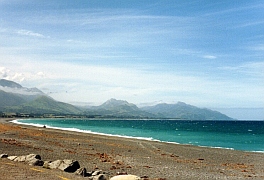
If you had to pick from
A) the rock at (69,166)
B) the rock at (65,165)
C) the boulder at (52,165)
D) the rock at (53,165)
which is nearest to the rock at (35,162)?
the rock at (65,165)

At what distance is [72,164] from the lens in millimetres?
22688

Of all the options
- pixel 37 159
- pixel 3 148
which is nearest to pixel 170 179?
pixel 37 159

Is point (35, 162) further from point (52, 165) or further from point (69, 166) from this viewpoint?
point (69, 166)

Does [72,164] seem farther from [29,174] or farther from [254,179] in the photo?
[254,179]

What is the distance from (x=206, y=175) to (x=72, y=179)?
12.6 m

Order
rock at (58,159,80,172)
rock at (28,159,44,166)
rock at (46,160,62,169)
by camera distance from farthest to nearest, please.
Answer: rock at (28,159,44,166)
rock at (46,160,62,169)
rock at (58,159,80,172)

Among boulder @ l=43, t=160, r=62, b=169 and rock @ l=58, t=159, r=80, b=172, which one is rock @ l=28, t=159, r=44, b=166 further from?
rock @ l=58, t=159, r=80, b=172

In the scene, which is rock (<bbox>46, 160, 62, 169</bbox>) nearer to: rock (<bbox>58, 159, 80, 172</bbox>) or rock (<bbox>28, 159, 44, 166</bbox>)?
rock (<bbox>58, 159, 80, 172</bbox>)

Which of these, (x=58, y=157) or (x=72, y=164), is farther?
(x=58, y=157)

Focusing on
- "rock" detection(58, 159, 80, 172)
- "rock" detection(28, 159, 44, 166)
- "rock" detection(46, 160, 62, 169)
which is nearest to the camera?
"rock" detection(58, 159, 80, 172)

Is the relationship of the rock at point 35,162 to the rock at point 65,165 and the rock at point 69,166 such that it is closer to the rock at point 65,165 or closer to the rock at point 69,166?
the rock at point 65,165

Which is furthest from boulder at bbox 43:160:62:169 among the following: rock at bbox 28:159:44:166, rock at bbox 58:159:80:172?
rock at bbox 28:159:44:166

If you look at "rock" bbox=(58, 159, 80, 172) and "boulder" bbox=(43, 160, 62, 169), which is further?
"boulder" bbox=(43, 160, 62, 169)

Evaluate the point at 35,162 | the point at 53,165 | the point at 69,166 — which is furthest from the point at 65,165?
the point at 35,162
